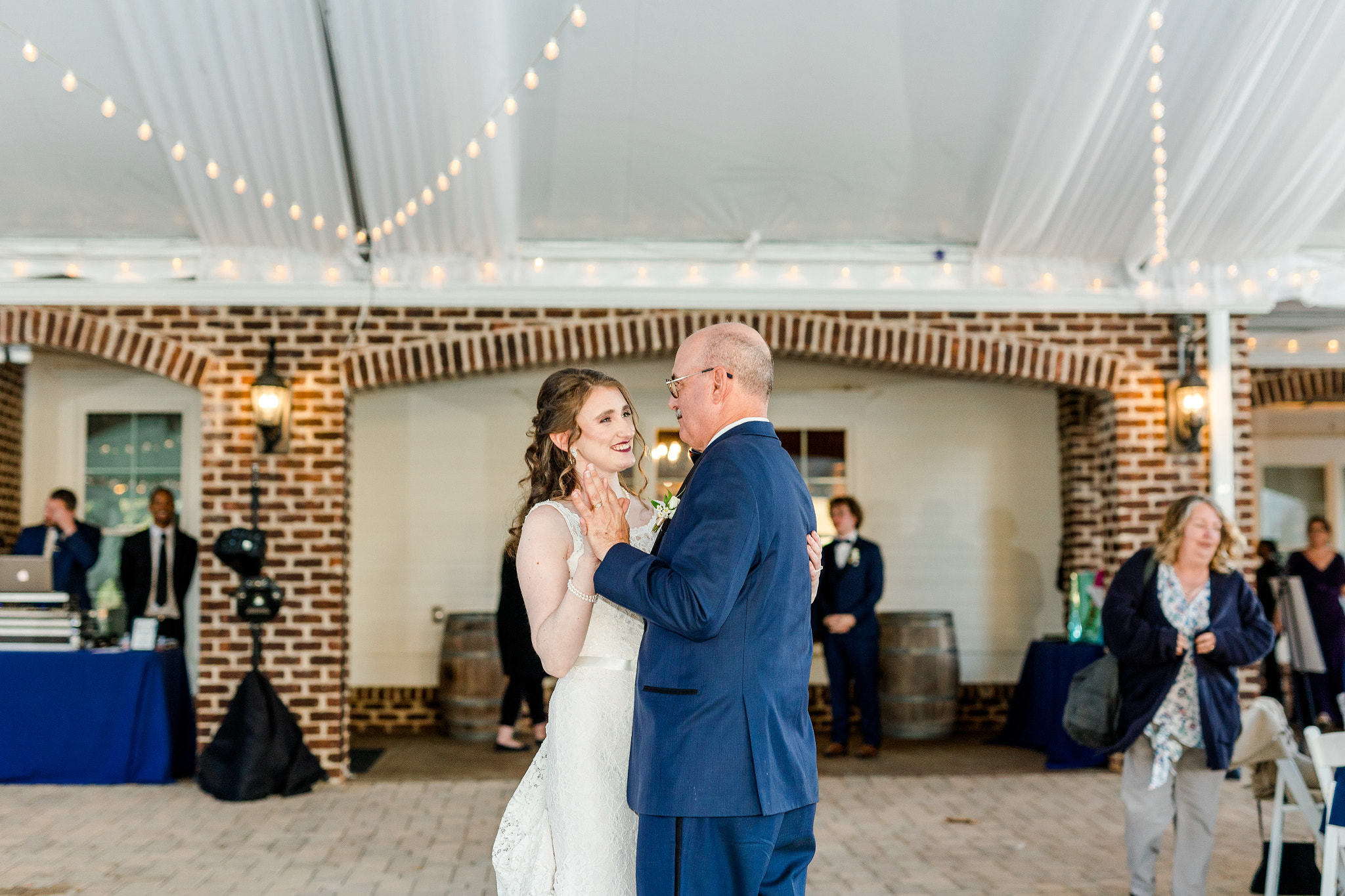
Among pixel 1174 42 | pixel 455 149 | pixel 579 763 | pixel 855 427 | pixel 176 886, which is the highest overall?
pixel 1174 42

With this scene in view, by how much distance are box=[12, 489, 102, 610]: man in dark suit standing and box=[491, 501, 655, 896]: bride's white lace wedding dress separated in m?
5.59

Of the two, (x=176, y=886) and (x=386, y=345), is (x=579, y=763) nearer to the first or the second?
(x=176, y=886)

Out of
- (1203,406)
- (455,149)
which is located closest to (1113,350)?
(1203,406)

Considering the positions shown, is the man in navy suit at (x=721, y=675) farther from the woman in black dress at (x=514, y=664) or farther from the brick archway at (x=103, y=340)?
the brick archway at (x=103, y=340)

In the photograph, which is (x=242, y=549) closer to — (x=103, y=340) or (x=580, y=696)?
(x=103, y=340)

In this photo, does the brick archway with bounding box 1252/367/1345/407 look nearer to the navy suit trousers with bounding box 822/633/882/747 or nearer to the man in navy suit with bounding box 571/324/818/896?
the navy suit trousers with bounding box 822/633/882/747

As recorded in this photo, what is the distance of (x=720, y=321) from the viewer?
261 inches

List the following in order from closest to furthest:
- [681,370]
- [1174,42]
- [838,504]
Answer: [681,370], [1174,42], [838,504]

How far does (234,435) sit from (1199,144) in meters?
5.24

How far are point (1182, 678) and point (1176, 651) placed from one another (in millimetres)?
163

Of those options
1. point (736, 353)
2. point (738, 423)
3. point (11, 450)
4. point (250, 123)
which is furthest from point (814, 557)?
point (11, 450)

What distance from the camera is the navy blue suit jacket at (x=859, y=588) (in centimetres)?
725

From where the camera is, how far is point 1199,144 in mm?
5703

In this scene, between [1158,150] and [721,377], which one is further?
[1158,150]
